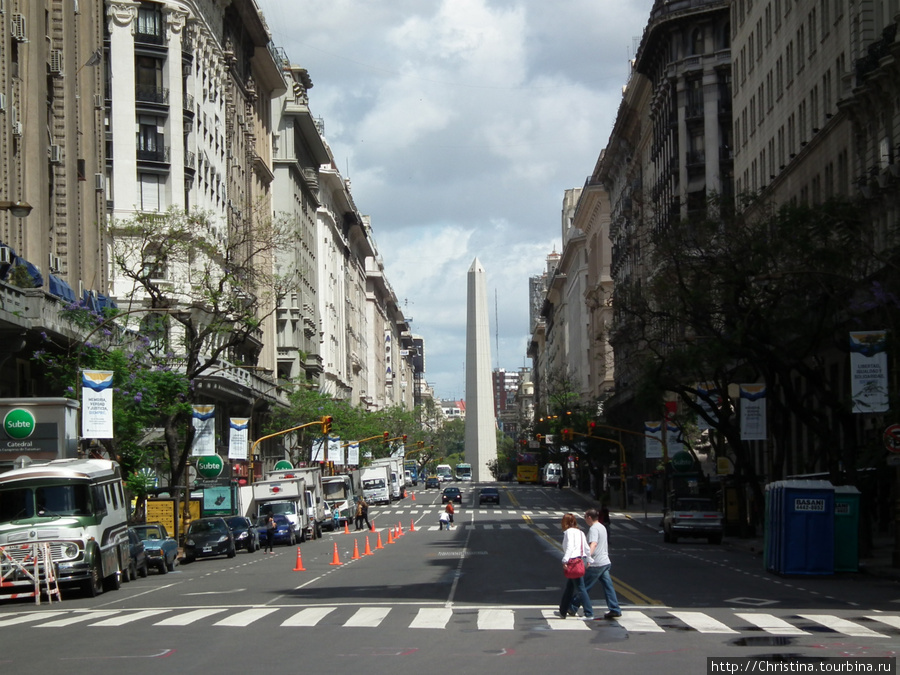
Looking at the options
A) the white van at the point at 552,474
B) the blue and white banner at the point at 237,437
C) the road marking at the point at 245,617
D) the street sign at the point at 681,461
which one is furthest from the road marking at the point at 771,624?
the white van at the point at 552,474

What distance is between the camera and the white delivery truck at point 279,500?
56.7 meters

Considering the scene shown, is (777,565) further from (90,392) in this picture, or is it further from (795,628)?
(90,392)

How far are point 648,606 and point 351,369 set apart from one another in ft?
402

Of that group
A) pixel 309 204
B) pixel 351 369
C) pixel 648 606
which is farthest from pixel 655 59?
pixel 648 606

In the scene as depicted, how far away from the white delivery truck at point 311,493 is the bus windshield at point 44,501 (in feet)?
99.5

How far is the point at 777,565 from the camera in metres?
30.9

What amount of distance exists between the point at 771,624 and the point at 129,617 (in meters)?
10.2

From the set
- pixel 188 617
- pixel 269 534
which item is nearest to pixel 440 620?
pixel 188 617

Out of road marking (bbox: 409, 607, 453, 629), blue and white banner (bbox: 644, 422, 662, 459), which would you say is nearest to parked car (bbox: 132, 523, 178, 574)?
road marking (bbox: 409, 607, 453, 629)

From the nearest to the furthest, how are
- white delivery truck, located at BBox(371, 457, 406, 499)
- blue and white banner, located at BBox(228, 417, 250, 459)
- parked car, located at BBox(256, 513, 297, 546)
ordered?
parked car, located at BBox(256, 513, 297, 546), blue and white banner, located at BBox(228, 417, 250, 459), white delivery truck, located at BBox(371, 457, 406, 499)

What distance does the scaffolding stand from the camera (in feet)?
85.6

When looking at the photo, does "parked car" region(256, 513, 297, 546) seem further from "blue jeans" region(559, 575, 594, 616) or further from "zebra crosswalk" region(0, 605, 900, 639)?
"blue jeans" region(559, 575, 594, 616)

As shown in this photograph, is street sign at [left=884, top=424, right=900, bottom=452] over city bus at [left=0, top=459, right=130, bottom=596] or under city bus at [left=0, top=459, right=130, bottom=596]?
over

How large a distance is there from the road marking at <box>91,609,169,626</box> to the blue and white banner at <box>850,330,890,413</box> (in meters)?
16.7
